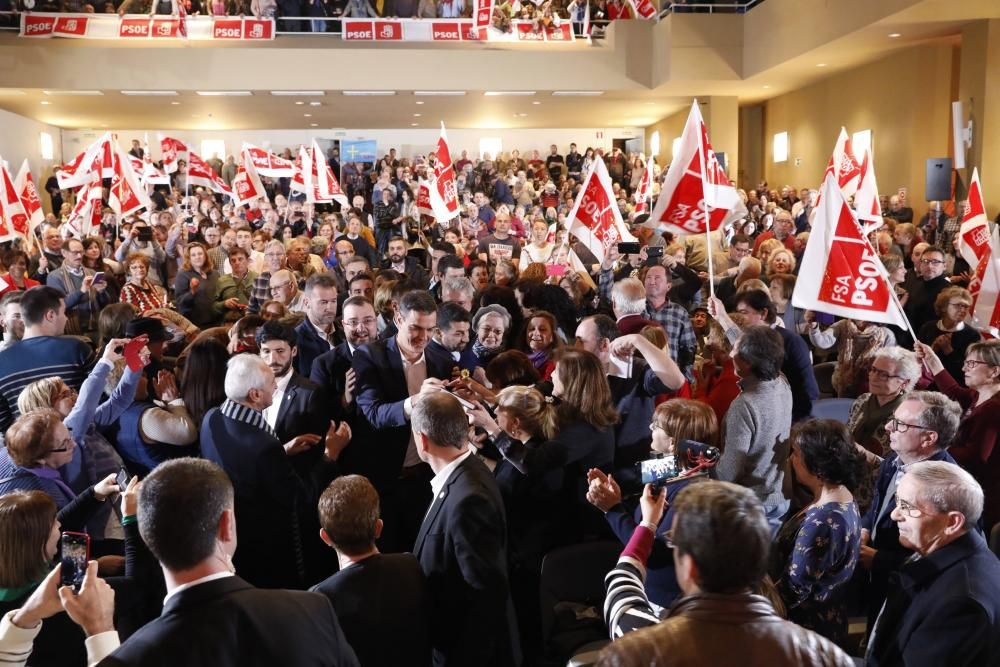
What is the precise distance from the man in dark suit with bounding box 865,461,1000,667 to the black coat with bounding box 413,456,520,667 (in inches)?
49.4

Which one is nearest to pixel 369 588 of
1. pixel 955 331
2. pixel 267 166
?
pixel 955 331

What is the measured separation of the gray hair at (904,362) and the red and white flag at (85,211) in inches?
400

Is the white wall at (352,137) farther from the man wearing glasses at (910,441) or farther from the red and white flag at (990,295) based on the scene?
the man wearing glasses at (910,441)

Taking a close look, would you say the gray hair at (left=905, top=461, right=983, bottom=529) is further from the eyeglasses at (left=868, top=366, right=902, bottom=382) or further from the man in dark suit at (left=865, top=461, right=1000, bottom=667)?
the eyeglasses at (left=868, top=366, right=902, bottom=382)

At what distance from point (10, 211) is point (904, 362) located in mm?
9810

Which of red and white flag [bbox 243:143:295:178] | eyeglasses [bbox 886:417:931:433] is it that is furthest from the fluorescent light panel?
eyeglasses [bbox 886:417:931:433]

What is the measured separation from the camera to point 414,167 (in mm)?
23938

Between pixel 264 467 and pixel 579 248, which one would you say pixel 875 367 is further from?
pixel 579 248

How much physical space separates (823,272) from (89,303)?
258 inches

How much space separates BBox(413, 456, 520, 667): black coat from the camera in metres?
3.31

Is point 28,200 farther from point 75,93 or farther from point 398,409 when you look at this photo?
point 75,93

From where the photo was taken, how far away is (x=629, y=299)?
6465 millimetres

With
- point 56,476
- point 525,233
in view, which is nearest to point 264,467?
point 56,476

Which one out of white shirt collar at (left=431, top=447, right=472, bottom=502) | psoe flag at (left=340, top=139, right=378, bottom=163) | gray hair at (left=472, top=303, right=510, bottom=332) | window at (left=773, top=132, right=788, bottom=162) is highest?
psoe flag at (left=340, top=139, right=378, bottom=163)
